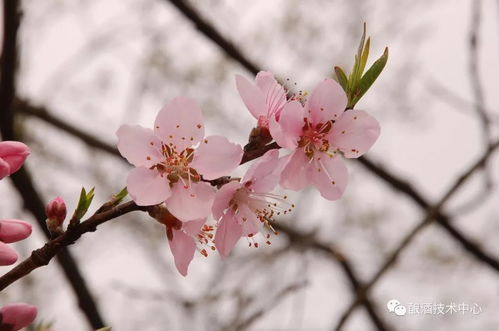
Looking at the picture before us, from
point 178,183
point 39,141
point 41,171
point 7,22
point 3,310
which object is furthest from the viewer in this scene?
point 41,171

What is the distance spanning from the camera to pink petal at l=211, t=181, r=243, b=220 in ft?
2.75

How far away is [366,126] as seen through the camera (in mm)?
914

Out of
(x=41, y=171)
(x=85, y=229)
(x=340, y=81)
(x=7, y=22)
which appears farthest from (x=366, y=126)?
(x=41, y=171)

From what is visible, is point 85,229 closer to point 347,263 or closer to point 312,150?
point 312,150

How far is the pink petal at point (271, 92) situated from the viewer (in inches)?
35.7

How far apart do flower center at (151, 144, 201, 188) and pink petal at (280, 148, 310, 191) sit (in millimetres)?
141

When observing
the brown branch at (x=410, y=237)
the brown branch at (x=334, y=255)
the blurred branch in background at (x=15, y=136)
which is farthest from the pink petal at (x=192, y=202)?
the brown branch at (x=334, y=255)

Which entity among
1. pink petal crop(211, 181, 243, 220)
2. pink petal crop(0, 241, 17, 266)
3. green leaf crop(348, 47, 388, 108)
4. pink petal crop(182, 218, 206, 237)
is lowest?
pink petal crop(0, 241, 17, 266)

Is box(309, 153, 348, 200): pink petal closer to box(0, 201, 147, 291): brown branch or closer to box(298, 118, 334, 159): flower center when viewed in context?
box(298, 118, 334, 159): flower center

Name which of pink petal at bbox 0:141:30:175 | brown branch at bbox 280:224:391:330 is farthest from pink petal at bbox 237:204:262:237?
brown branch at bbox 280:224:391:330

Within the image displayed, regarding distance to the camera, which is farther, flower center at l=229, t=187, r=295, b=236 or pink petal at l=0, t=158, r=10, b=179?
flower center at l=229, t=187, r=295, b=236

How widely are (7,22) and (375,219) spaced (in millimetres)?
3291

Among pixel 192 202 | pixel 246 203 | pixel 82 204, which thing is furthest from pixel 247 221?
pixel 82 204

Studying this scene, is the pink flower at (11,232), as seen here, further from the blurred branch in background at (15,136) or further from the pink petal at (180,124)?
the blurred branch in background at (15,136)
